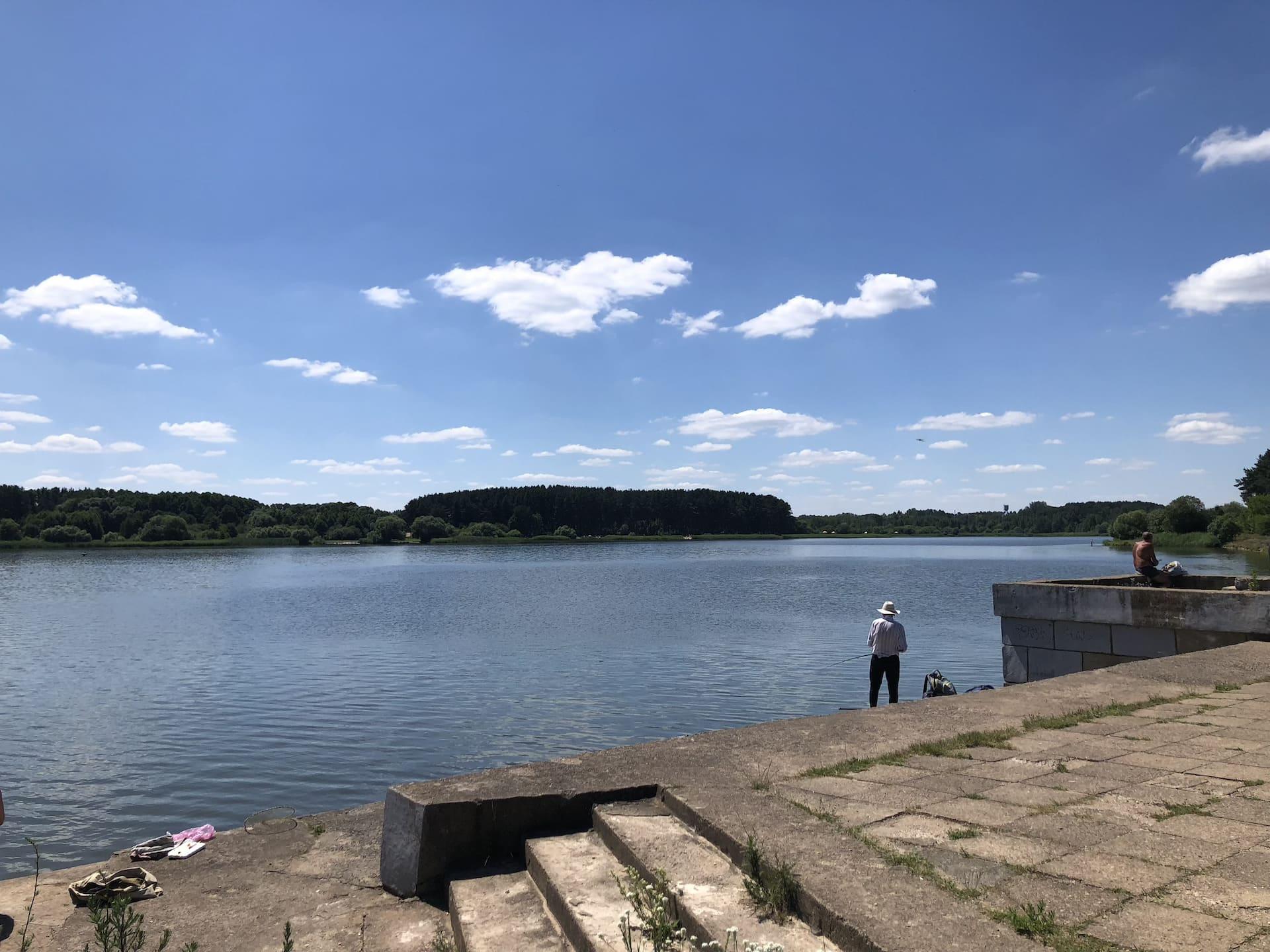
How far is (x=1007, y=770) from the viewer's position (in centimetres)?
556

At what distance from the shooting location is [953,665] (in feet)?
69.9

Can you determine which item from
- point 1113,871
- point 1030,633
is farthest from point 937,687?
point 1113,871

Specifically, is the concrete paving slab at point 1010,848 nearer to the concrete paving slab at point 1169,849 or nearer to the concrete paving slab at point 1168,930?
the concrete paving slab at point 1169,849

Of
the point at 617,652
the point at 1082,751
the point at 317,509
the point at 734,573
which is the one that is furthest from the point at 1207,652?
the point at 317,509

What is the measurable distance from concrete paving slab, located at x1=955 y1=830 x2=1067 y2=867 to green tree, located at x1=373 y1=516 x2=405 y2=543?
507ft

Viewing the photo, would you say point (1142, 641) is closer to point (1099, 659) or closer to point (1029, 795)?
point (1099, 659)

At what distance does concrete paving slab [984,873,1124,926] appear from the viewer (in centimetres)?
323

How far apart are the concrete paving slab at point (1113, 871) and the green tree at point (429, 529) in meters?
156

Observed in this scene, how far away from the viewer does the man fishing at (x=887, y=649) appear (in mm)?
14023

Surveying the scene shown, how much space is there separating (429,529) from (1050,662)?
14930cm

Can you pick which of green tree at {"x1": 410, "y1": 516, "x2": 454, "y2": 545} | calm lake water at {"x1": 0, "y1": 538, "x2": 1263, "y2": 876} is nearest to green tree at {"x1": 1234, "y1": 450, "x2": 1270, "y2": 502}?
calm lake water at {"x1": 0, "y1": 538, "x2": 1263, "y2": 876}

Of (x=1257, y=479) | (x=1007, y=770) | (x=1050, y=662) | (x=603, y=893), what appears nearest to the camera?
(x=603, y=893)

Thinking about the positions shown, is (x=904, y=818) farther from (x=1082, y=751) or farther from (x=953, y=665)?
(x=953, y=665)

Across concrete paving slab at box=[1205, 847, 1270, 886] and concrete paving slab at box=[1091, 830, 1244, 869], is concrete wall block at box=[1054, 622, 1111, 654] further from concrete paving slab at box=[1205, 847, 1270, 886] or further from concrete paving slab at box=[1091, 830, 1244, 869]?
concrete paving slab at box=[1205, 847, 1270, 886]
